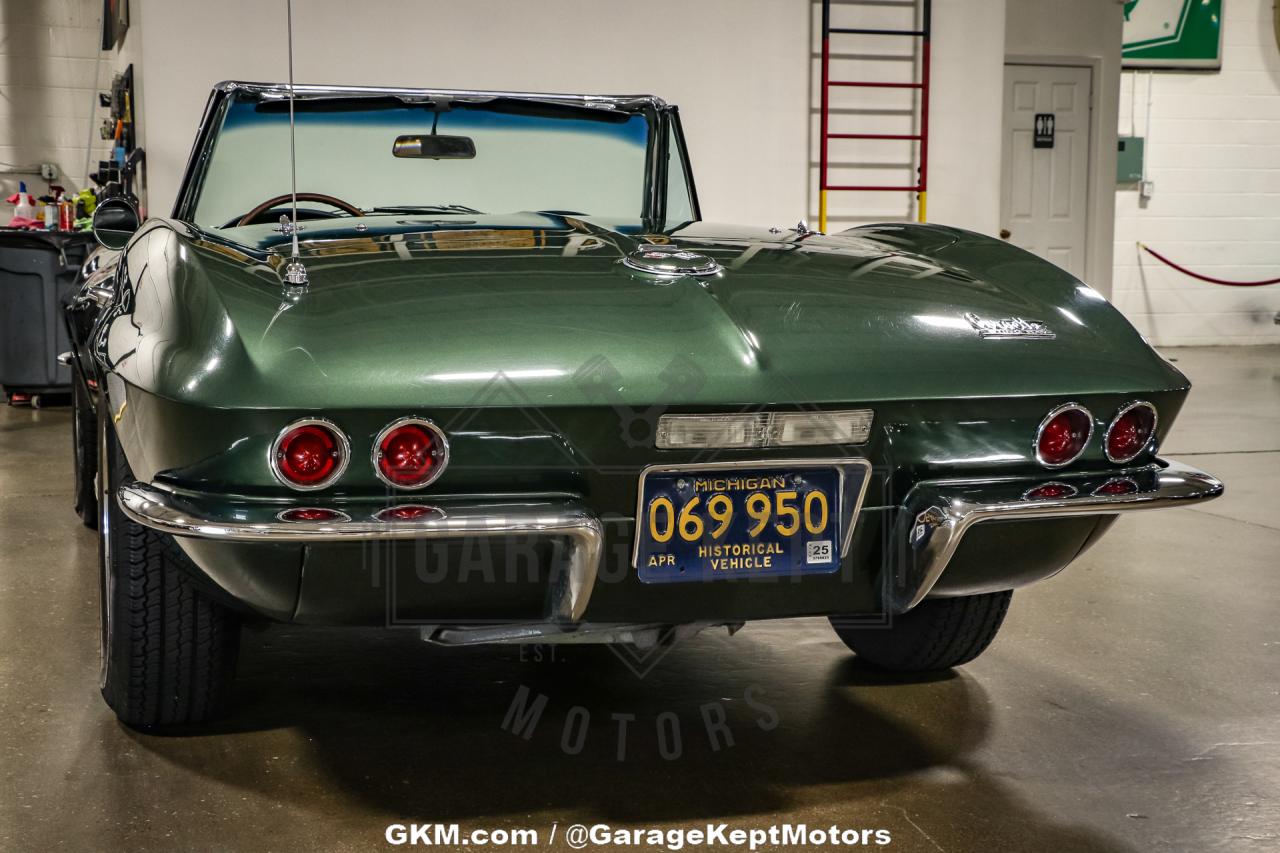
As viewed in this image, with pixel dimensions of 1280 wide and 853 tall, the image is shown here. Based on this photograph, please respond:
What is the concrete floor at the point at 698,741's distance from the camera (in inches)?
74.3

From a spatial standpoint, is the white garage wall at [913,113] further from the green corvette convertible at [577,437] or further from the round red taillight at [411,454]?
the round red taillight at [411,454]

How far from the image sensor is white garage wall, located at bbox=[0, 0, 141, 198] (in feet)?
31.9

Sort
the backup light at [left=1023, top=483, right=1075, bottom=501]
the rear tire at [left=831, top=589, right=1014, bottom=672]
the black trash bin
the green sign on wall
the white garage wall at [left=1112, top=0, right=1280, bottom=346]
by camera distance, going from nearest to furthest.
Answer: the backup light at [left=1023, top=483, right=1075, bottom=501] < the rear tire at [left=831, top=589, right=1014, bottom=672] < the black trash bin < the green sign on wall < the white garage wall at [left=1112, top=0, right=1280, bottom=346]

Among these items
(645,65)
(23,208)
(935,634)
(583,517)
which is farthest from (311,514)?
(23,208)

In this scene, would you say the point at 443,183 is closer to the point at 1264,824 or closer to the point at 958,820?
the point at 958,820

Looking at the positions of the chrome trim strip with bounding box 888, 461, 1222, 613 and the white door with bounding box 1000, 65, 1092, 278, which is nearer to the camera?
the chrome trim strip with bounding box 888, 461, 1222, 613

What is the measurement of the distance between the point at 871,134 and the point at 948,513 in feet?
21.2

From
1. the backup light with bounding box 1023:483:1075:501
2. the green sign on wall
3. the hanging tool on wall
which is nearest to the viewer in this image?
the backup light with bounding box 1023:483:1075:501

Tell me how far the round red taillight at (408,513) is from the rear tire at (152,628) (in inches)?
17.3

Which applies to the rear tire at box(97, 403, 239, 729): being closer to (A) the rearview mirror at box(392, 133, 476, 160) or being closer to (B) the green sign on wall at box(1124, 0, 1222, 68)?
(A) the rearview mirror at box(392, 133, 476, 160)

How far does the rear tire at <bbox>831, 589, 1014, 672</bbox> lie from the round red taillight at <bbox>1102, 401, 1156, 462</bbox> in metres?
0.52

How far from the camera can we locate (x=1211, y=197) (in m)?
11.7

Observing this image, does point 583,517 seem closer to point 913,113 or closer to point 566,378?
point 566,378

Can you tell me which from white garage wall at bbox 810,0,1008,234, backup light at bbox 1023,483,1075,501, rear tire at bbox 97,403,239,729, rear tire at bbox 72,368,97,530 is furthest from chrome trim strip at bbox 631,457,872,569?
white garage wall at bbox 810,0,1008,234
